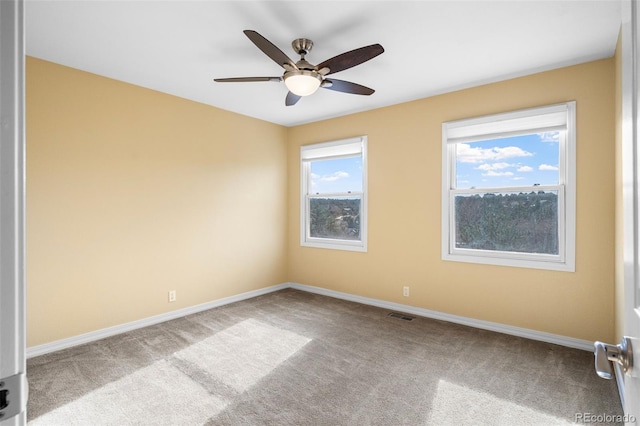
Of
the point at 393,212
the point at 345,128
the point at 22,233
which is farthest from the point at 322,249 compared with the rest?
the point at 22,233

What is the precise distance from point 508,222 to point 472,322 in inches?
45.7

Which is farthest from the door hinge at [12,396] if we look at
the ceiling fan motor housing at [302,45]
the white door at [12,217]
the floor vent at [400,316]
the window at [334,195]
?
the window at [334,195]

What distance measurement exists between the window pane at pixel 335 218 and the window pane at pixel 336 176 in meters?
0.16

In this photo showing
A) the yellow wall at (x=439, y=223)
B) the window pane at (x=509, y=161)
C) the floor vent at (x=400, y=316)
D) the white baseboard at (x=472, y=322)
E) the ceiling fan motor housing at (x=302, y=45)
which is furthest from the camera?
the floor vent at (x=400, y=316)

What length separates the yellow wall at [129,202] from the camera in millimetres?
2992

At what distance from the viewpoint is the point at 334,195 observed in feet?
16.4

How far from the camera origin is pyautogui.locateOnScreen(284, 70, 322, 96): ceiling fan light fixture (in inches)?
98.7

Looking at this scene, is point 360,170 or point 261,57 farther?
point 360,170

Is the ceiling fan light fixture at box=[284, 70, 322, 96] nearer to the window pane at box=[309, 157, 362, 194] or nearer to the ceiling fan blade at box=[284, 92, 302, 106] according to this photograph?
the ceiling fan blade at box=[284, 92, 302, 106]

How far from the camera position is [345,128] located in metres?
4.75

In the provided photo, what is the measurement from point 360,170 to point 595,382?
3.28 metres

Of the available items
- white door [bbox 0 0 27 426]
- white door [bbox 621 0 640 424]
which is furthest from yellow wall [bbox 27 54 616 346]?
Answer: white door [bbox 0 0 27 426]

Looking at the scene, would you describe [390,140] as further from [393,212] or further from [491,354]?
[491,354]

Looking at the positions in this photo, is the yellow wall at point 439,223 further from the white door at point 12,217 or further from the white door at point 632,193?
the white door at point 12,217
